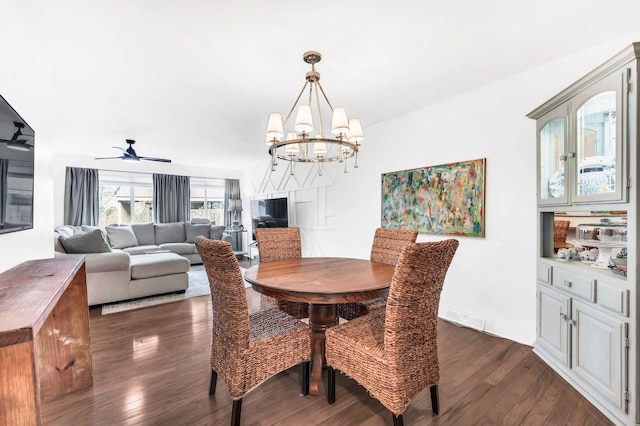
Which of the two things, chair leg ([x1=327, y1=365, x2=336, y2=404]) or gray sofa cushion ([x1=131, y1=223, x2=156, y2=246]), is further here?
gray sofa cushion ([x1=131, y1=223, x2=156, y2=246])

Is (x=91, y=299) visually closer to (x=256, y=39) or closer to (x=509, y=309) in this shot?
(x=256, y=39)

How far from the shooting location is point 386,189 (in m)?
3.69

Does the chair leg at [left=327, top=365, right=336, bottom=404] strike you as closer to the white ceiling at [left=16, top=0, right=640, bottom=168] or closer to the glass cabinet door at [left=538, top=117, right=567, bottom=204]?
the glass cabinet door at [left=538, top=117, right=567, bottom=204]

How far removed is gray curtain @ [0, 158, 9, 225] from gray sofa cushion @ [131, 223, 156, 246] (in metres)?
5.32

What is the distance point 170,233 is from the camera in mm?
6457

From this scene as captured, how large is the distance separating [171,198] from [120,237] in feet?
4.91

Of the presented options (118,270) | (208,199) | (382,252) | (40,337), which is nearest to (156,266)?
(118,270)

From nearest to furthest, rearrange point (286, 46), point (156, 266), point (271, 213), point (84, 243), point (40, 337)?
point (40, 337)
point (286, 46)
point (84, 243)
point (156, 266)
point (271, 213)

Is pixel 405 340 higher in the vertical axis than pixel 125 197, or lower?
lower

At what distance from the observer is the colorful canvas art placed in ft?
9.35

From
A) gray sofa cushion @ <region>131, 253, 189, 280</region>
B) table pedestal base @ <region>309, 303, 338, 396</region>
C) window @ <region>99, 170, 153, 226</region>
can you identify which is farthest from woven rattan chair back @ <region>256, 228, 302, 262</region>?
window @ <region>99, 170, 153, 226</region>

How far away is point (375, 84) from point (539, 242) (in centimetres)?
196

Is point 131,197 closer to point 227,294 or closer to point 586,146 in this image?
point 227,294

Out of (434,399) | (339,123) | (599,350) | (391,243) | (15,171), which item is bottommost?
(434,399)
